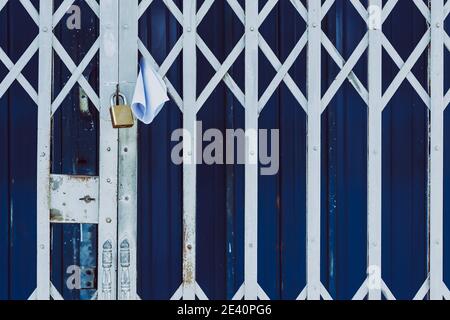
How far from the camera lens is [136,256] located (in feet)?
10.2

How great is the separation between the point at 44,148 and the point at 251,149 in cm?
120

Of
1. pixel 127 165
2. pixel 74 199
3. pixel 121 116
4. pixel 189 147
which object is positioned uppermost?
pixel 121 116

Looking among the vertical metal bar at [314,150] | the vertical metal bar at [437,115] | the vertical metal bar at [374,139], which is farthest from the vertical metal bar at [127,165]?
the vertical metal bar at [437,115]

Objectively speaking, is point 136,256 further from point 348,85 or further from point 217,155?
point 348,85

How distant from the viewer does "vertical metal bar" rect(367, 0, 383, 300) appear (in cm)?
314

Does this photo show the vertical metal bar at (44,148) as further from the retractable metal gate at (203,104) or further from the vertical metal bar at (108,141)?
the vertical metal bar at (108,141)

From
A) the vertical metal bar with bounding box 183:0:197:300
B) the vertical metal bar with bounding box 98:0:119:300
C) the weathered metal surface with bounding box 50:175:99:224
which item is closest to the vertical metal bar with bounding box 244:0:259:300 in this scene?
the vertical metal bar with bounding box 183:0:197:300

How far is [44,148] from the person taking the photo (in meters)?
3.06

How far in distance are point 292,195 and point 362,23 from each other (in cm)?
111

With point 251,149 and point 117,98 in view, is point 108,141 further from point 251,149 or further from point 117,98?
point 251,149

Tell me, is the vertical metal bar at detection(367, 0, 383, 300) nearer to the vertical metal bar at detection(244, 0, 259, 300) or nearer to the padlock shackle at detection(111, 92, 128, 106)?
the vertical metal bar at detection(244, 0, 259, 300)

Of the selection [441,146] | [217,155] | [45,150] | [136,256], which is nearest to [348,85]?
[441,146]

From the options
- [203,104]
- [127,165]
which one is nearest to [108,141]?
[127,165]

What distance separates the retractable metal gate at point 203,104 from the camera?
3066 millimetres
